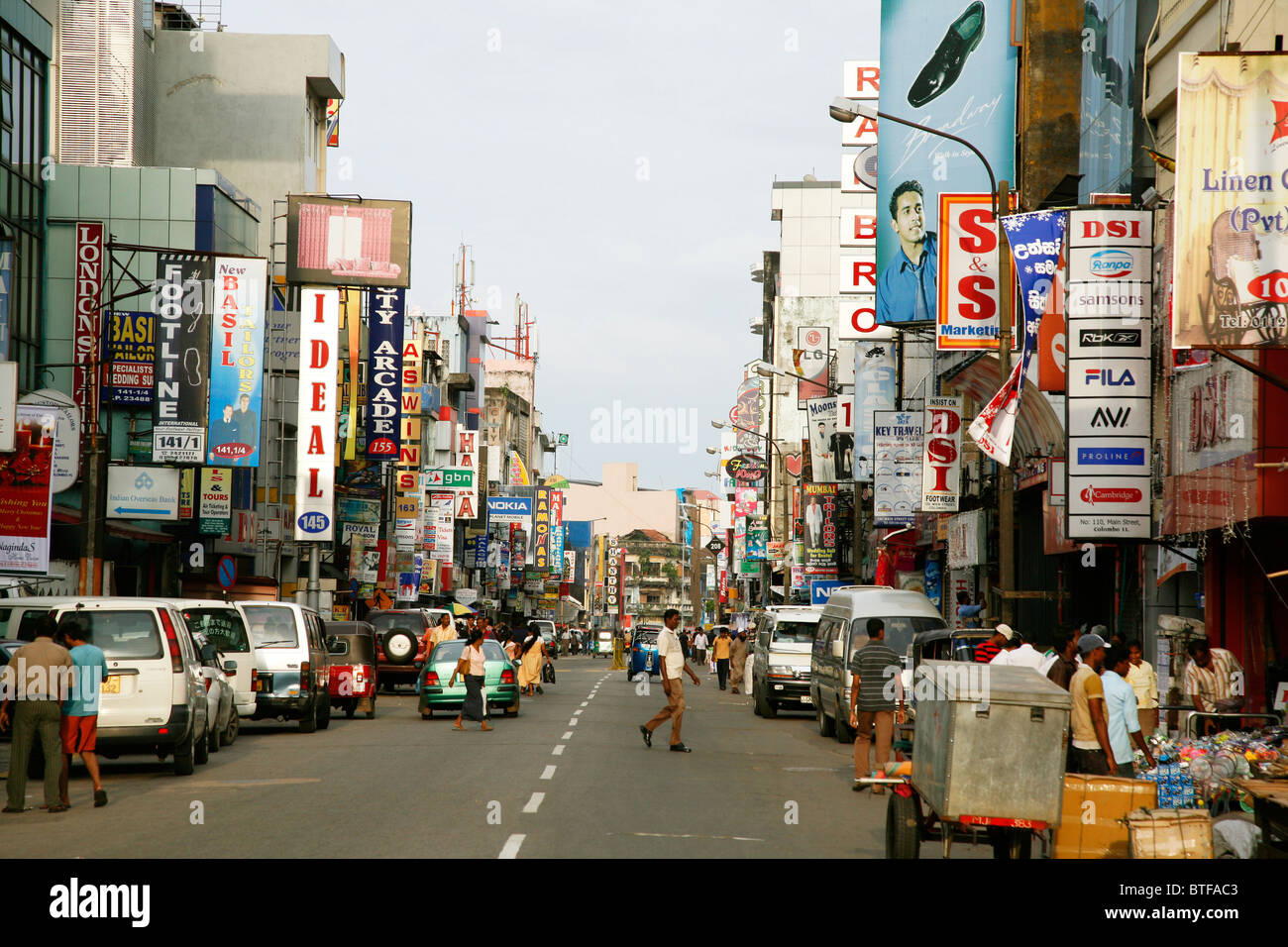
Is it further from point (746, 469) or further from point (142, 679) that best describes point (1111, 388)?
point (746, 469)

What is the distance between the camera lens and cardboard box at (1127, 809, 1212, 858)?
9.80 meters

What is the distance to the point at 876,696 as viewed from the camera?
56.4 feet

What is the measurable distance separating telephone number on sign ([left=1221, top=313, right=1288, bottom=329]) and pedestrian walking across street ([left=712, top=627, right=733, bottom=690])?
33844 millimetres

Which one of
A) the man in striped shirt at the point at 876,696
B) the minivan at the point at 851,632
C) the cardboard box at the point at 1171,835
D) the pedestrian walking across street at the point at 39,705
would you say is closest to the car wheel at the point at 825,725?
the minivan at the point at 851,632

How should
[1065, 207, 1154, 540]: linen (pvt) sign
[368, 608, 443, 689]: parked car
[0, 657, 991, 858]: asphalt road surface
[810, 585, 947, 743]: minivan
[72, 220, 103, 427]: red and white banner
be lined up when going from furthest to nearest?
1. [368, 608, 443, 689]: parked car
2. [72, 220, 103, 427]: red and white banner
3. [810, 585, 947, 743]: minivan
4. [1065, 207, 1154, 540]: linen (pvt) sign
5. [0, 657, 991, 858]: asphalt road surface

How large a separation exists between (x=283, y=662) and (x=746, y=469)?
6254 cm

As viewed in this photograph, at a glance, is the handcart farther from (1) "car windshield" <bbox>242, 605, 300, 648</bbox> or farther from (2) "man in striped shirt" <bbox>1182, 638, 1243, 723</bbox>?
(1) "car windshield" <bbox>242, 605, 300, 648</bbox>

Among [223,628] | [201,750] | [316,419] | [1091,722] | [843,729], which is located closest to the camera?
[1091,722]

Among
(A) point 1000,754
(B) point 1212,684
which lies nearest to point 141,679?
(A) point 1000,754

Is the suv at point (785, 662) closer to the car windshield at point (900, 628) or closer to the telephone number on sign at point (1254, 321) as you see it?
the car windshield at point (900, 628)

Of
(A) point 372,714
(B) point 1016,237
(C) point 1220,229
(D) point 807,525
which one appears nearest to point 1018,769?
(C) point 1220,229

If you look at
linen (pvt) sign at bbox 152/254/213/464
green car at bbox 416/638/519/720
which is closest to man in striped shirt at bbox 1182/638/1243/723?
green car at bbox 416/638/519/720

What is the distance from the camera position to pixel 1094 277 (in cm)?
2058

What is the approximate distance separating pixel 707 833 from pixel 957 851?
203 centimetres
